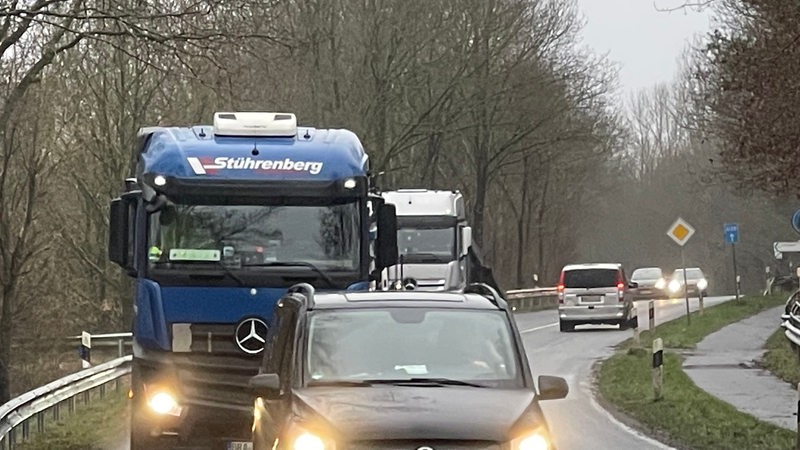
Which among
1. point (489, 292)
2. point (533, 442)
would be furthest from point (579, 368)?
point (533, 442)

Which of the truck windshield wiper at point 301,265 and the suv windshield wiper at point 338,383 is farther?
the truck windshield wiper at point 301,265

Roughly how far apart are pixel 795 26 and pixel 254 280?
771cm

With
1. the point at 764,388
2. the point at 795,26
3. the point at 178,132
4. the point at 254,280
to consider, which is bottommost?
the point at 764,388

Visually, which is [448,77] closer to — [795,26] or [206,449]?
[795,26]

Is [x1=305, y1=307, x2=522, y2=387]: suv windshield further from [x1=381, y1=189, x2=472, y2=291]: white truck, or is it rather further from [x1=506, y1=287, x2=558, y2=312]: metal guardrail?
[x1=506, y1=287, x2=558, y2=312]: metal guardrail

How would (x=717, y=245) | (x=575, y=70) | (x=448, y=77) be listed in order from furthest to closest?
(x=717, y=245)
(x=575, y=70)
(x=448, y=77)

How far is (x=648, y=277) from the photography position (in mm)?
65375

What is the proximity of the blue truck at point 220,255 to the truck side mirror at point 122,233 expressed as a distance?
0.01 metres

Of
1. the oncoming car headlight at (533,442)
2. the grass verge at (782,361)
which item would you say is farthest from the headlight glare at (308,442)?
the grass verge at (782,361)

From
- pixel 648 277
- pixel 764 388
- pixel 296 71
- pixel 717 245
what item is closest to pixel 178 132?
pixel 764 388

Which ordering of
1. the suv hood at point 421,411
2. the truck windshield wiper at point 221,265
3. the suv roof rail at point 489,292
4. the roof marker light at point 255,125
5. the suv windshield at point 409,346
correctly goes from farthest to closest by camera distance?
the roof marker light at point 255,125, the truck windshield wiper at point 221,265, the suv roof rail at point 489,292, the suv windshield at point 409,346, the suv hood at point 421,411

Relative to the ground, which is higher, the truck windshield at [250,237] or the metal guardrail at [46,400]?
the truck windshield at [250,237]

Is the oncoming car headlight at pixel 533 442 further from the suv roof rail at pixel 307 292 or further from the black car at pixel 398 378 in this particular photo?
the suv roof rail at pixel 307 292

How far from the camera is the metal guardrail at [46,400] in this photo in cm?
1533
